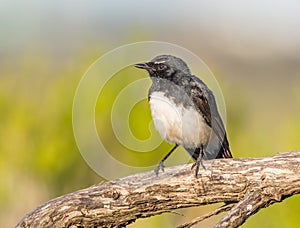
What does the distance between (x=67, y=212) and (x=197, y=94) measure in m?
1.35

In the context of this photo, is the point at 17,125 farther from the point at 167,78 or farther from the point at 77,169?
the point at 167,78

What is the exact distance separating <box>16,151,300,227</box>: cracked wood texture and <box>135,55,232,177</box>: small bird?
0.29m

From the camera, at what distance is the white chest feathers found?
19.2ft

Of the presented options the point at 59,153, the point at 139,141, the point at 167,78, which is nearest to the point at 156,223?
the point at 139,141

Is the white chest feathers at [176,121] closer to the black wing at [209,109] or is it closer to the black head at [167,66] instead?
the black wing at [209,109]

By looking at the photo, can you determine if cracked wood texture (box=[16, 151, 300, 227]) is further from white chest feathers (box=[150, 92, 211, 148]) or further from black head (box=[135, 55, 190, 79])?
black head (box=[135, 55, 190, 79])

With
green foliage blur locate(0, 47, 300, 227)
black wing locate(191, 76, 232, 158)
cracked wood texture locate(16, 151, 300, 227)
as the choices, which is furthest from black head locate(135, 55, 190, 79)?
green foliage blur locate(0, 47, 300, 227)

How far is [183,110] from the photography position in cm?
593

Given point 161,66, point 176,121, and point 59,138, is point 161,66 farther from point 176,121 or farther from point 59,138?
point 59,138

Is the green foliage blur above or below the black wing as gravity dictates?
above

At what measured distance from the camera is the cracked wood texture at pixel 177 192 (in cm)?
530

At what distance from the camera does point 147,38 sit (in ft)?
33.4

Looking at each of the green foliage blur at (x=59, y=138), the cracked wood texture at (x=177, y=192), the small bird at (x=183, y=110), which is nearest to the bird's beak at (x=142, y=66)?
the small bird at (x=183, y=110)

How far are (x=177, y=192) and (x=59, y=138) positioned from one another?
4808 millimetres
